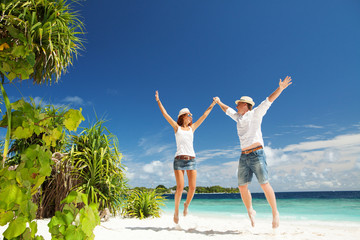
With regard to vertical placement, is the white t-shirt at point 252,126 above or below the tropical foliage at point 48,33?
below

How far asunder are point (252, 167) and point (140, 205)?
295cm

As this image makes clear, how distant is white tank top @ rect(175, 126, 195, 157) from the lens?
3805mm

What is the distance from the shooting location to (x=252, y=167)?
327cm

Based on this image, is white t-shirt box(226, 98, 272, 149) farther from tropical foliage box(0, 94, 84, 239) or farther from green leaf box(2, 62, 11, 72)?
green leaf box(2, 62, 11, 72)

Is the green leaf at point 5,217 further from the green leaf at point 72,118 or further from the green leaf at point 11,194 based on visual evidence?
the green leaf at point 72,118

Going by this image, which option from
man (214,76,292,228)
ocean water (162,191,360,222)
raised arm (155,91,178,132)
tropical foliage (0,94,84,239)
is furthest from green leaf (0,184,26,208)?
ocean water (162,191,360,222)

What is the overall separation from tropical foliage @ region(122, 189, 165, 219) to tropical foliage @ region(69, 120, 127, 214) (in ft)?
1.79

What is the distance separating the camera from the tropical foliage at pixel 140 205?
5227mm

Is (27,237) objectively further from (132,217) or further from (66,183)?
(132,217)

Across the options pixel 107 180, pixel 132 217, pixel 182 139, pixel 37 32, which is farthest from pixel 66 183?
pixel 37 32

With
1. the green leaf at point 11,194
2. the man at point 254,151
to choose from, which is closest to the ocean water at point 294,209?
the man at point 254,151

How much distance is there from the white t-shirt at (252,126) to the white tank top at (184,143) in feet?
2.59

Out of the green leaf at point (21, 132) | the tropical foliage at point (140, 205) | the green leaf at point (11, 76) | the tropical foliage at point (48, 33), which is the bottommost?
the tropical foliage at point (140, 205)

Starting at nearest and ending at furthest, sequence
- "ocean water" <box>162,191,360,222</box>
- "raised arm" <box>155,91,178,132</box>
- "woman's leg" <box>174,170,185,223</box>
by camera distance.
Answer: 1. "woman's leg" <box>174,170,185,223</box>
2. "raised arm" <box>155,91,178,132</box>
3. "ocean water" <box>162,191,360,222</box>
